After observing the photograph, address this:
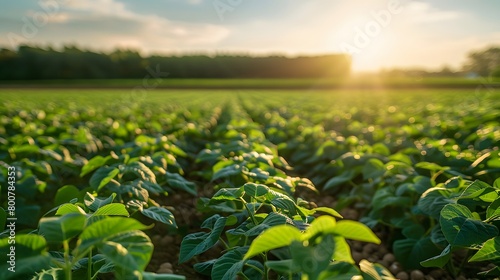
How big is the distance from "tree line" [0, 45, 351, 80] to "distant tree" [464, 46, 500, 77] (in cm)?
2251

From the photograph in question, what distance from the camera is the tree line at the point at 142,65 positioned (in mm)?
64438

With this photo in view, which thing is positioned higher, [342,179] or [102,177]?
[102,177]

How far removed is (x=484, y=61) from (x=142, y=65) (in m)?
58.5

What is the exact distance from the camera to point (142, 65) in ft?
240

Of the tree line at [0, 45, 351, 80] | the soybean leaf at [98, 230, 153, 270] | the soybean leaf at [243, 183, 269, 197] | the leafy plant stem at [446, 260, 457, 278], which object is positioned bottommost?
the tree line at [0, 45, 351, 80]

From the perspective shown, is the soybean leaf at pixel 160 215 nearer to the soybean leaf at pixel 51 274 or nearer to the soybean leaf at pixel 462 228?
the soybean leaf at pixel 51 274

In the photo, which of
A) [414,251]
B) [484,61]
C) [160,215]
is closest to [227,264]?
[160,215]

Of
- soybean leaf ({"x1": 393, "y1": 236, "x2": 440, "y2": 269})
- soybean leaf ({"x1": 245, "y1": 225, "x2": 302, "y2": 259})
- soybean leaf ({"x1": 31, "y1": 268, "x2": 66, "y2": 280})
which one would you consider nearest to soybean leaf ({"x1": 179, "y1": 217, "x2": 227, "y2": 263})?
soybean leaf ({"x1": 31, "y1": 268, "x2": 66, "y2": 280})

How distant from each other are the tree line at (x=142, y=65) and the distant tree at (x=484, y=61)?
2251cm

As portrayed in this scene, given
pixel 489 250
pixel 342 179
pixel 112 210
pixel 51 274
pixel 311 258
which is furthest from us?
pixel 342 179

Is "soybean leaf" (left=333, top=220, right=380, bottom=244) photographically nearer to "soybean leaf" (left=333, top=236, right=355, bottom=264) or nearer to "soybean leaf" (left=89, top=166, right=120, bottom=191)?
"soybean leaf" (left=333, top=236, right=355, bottom=264)

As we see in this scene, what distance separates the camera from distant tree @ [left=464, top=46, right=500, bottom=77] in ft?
212

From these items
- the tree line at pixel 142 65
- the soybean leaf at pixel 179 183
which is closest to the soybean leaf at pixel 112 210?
the soybean leaf at pixel 179 183

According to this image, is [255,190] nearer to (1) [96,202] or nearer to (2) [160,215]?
(2) [160,215]
